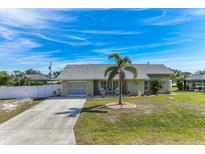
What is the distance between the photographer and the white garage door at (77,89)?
24891 millimetres

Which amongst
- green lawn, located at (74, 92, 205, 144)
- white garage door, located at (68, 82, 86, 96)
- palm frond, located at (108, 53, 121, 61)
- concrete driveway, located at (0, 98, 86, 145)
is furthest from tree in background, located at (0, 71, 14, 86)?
green lawn, located at (74, 92, 205, 144)

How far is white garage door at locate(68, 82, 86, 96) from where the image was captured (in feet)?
81.7

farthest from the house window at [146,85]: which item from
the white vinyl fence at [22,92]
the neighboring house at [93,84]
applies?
the white vinyl fence at [22,92]

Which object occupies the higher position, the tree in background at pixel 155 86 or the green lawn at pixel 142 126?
the tree in background at pixel 155 86

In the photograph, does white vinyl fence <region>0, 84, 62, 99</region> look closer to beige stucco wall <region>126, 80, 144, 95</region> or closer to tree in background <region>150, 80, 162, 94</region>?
beige stucco wall <region>126, 80, 144, 95</region>

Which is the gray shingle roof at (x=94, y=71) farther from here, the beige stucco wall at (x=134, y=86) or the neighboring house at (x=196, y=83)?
the neighboring house at (x=196, y=83)

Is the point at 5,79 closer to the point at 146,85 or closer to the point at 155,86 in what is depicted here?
the point at 146,85

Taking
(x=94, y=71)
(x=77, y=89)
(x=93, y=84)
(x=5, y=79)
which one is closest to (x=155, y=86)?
(x=93, y=84)

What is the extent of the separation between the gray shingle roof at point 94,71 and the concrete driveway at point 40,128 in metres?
10.1

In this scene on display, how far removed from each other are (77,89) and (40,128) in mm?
14102

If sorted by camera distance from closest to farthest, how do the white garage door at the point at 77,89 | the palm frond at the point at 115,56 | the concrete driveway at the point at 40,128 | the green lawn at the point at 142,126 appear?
1. the concrete driveway at the point at 40,128
2. the green lawn at the point at 142,126
3. the palm frond at the point at 115,56
4. the white garage door at the point at 77,89

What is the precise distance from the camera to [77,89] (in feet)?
81.9

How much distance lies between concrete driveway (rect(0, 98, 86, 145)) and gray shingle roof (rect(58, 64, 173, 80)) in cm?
1010
